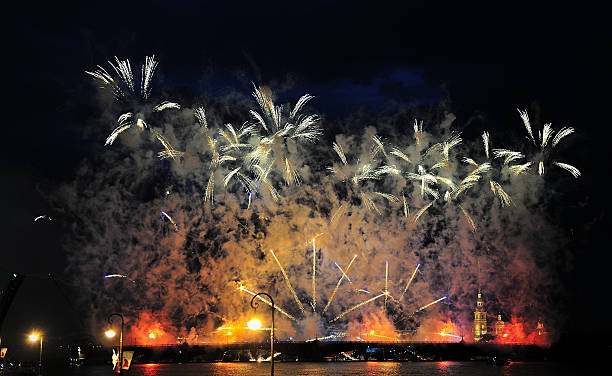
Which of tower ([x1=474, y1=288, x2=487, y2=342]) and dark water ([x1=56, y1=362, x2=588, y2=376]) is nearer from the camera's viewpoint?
dark water ([x1=56, y1=362, x2=588, y2=376])

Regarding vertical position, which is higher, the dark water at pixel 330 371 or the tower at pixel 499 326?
the tower at pixel 499 326

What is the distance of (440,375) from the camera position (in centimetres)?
11512

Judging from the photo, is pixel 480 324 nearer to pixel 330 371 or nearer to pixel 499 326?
pixel 499 326

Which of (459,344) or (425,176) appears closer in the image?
(425,176)

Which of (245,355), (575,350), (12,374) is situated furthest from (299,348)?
(12,374)

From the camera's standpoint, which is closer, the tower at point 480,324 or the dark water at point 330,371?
the dark water at point 330,371

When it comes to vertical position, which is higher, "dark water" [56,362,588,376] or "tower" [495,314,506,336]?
"tower" [495,314,506,336]

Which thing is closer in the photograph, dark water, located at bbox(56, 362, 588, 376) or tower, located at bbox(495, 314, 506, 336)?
dark water, located at bbox(56, 362, 588, 376)

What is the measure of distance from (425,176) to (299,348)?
285ft

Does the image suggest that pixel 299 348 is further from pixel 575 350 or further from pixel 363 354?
pixel 575 350

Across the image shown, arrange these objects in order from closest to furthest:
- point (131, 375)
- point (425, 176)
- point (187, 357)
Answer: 1. point (425, 176)
2. point (131, 375)
3. point (187, 357)

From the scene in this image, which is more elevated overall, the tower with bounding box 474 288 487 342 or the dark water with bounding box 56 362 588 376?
the tower with bounding box 474 288 487 342

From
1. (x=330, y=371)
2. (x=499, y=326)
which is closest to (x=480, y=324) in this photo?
(x=499, y=326)

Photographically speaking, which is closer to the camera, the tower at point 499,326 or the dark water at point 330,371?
the dark water at point 330,371
